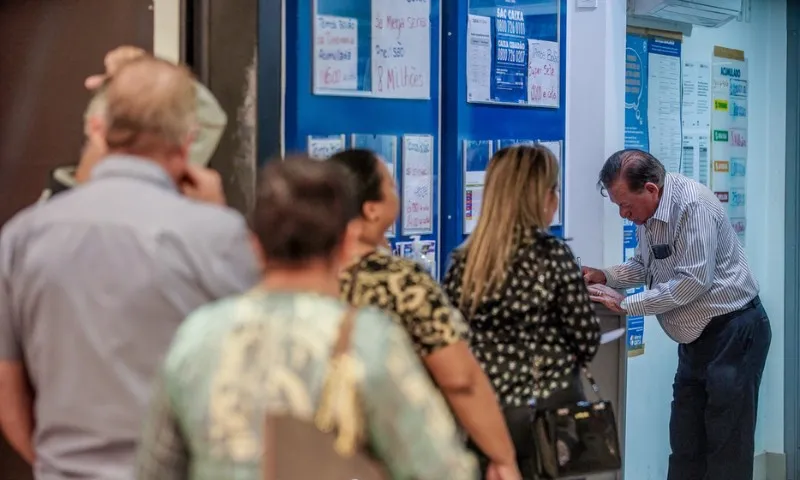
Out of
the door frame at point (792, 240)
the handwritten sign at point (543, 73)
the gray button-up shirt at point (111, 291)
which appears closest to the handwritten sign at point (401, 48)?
the handwritten sign at point (543, 73)

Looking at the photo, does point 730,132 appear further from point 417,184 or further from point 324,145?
point 324,145

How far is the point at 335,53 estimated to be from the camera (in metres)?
4.38

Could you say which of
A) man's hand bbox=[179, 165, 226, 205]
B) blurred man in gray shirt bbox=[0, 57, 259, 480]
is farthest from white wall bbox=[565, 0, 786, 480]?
blurred man in gray shirt bbox=[0, 57, 259, 480]

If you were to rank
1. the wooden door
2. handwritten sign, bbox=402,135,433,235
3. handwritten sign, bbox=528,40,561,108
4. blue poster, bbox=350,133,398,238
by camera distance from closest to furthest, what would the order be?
the wooden door → blue poster, bbox=350,133,398,238 → handwritten sign, bbox=402,135,433,235 → handwritten sign, bbox=528,40,561,108

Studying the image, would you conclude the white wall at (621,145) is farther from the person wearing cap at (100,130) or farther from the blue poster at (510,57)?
the person wearing cap at (100,130)

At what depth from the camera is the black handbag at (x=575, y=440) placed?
11.8 feet

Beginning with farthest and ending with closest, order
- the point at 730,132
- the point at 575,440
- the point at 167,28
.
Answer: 1. the point at 730,132
2. the point at 167,28
3. the point at 575,440

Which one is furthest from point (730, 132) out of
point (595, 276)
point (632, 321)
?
point (595, 276)

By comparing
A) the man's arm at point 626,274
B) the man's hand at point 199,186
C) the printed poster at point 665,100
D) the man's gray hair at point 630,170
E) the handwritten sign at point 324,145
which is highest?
the printed poster at point 665,100

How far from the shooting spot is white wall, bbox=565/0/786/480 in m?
5.71

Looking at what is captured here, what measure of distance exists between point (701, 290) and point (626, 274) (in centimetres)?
36

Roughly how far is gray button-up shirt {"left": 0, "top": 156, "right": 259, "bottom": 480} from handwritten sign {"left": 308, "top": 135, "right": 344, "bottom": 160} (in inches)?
70.6

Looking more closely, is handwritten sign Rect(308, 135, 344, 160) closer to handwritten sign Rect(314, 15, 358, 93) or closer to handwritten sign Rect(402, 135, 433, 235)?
handwritten sign Rect(314, 15, 358, 93)

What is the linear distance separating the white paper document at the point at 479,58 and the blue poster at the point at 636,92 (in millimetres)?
1289
